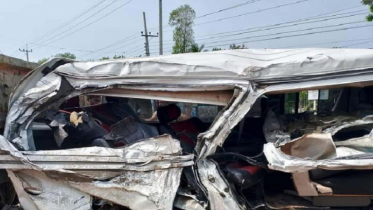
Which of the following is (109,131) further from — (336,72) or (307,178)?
(336,72)

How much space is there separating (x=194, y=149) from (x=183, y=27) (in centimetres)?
2373

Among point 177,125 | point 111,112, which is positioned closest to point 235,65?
point 177,125

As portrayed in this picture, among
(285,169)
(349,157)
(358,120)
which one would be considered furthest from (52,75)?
(358,120)

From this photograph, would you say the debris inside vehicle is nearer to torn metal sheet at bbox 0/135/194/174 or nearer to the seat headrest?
torn metal sheet at bbox 0/135/194/174

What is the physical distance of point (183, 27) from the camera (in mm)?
25547

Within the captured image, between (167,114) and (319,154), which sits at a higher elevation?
(167,114)

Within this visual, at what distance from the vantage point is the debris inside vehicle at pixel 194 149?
261 centimetres

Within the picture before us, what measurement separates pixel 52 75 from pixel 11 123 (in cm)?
54

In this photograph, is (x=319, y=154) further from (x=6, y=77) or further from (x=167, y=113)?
(x=6, y=77)

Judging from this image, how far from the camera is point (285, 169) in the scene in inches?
95.2

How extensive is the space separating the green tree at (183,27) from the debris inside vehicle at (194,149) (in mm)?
22039

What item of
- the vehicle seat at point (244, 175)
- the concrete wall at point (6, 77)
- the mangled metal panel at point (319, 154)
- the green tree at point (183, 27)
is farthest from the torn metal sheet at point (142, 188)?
the green tree at point (183, 27)

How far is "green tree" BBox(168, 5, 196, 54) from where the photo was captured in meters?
24.9

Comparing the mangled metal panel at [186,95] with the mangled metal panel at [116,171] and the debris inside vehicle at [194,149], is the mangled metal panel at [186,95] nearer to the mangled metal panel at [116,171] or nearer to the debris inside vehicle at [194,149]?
the debris inside vehicle at [194,149]
